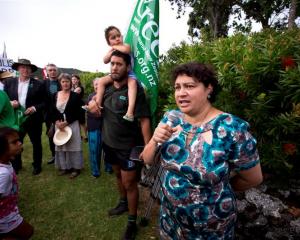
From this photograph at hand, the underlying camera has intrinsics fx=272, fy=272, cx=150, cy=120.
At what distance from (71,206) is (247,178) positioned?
3.27 meters

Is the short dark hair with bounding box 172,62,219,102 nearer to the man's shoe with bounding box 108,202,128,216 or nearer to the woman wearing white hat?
the man's shoe with bounding box 108,202,128,216

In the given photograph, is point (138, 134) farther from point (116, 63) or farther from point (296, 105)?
point (296, 105)

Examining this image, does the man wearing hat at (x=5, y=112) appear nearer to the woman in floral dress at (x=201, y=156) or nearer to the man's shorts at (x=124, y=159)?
the man's shorts at (x=124, y=159)

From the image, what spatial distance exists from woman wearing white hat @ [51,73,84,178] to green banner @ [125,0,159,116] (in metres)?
1.93

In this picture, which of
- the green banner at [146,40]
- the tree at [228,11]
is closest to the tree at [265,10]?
the tree at [228,11]

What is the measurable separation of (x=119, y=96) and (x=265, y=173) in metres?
1.97

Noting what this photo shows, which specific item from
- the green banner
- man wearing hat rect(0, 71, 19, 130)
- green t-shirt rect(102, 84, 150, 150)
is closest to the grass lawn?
green t-shirt rect(102, 84, 150, 150)

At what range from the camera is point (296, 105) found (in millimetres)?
2461

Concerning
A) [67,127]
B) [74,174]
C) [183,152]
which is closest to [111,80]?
[183,152]

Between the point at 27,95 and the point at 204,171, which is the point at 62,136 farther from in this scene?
the point at 204,171

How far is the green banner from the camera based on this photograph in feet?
13.4

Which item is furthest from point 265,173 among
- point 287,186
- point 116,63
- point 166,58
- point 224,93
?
point 166,58

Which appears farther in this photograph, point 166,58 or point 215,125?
point 166,58

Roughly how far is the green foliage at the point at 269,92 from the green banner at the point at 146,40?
1.31 meters
